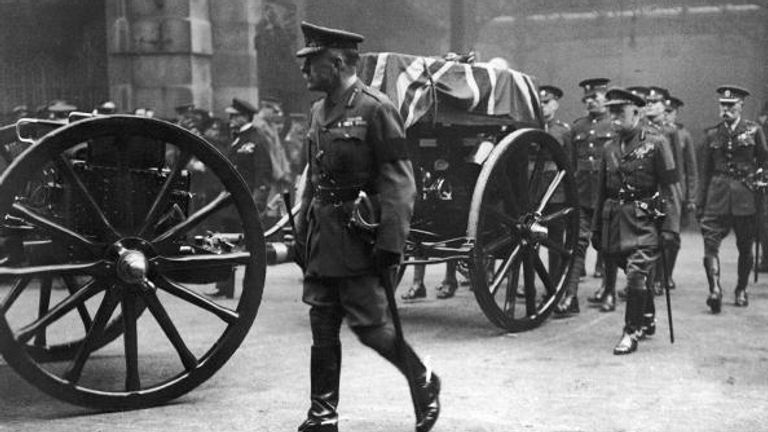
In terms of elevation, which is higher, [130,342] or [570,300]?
[130,342]

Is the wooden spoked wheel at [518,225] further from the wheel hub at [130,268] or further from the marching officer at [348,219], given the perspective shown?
the wheel hub at [130,268]

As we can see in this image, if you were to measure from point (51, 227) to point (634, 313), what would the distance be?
3.67 meters

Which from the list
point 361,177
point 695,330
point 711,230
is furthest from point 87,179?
point 711,230

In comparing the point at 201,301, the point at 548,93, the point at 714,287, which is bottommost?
the point at 714,287

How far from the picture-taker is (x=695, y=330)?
699cm

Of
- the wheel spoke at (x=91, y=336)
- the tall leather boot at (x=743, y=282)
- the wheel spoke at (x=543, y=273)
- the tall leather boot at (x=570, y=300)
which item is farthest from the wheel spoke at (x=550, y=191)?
the wheel spoke at (x=91, y=336)

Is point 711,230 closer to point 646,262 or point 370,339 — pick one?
point 646,262

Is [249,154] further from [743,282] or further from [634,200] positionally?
[743,282]

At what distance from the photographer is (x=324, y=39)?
4250 millimetres

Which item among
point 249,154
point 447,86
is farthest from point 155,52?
point 447,86

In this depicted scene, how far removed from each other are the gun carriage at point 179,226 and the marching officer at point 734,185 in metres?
1.55

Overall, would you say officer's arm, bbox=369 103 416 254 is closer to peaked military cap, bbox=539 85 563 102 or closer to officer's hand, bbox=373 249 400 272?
officer's hand, bbox=373 249 400 272

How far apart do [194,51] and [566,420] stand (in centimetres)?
1005

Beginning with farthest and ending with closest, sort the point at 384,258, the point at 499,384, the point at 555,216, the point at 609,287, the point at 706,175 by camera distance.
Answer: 1. the point at 706,175
2. the point at 609,287
3. the point at 555,216
4. the point at 499,384
5. the point at 384,258
